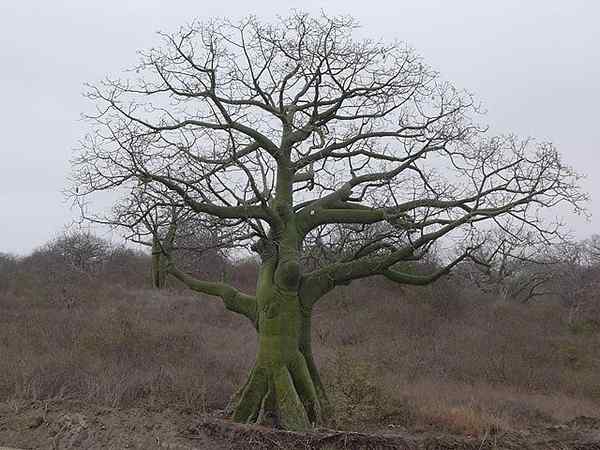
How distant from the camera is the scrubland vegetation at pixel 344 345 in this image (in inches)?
496

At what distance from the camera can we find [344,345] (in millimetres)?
24094

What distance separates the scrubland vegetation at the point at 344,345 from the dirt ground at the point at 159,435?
120 centimetres

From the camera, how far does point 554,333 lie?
29.5m

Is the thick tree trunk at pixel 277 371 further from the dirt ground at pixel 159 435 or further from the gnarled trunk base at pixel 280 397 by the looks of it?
the dirt ground at pixel 159 435

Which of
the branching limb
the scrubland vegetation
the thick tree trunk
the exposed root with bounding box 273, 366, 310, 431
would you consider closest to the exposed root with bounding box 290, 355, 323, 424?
the thick tree trunk

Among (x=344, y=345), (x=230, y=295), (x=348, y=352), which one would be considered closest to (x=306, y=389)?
(x=230, y=295)

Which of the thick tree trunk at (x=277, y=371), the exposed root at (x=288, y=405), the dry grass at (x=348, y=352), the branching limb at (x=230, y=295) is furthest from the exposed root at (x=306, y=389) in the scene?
the branching limb at (x=230, y=295)

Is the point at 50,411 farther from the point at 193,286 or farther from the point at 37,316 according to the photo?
the point at 37,316

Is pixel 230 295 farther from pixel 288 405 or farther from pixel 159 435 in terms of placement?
pixel 159 435

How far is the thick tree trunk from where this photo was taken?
1071 centimetres

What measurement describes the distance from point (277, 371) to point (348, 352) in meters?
6.61

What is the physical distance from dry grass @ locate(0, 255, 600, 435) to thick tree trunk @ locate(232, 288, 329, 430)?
1.00 m

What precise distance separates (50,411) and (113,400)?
1.34 metres

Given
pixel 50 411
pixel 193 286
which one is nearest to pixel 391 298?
pixel 193 286
